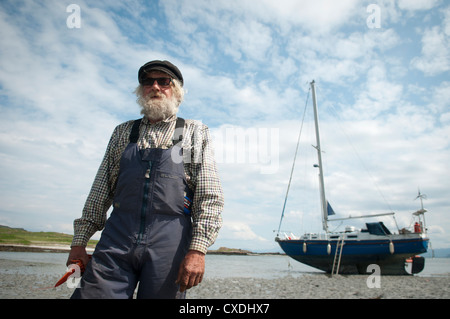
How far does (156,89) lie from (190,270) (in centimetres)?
171

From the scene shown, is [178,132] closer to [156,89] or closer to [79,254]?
[156,89]

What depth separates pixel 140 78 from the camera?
2889 mm

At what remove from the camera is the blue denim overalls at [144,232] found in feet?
6.64

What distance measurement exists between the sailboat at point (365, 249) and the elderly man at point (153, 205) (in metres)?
24.5

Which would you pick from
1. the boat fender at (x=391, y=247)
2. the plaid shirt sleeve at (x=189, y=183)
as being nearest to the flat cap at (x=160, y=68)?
the plaid shirt sleeve at (x=189, y=183)

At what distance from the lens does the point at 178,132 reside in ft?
8.46

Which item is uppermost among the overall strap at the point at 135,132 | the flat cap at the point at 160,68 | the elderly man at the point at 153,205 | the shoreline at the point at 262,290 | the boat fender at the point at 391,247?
the flat cap at the point at 160,68

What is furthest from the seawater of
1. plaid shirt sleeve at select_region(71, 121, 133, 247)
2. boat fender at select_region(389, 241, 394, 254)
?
plaid shirt sleeve at select_region(71, 121, 133, 247)

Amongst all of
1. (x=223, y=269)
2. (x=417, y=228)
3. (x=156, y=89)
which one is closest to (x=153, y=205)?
(x=156, y=89)

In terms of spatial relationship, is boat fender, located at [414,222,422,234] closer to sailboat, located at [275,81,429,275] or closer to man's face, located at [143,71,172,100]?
sailboat, located at [275,81,429,275]

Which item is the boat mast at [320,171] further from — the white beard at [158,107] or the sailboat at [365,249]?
the white beard at [158,107]
